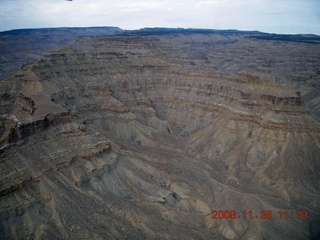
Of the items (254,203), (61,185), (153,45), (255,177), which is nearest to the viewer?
(61,185)

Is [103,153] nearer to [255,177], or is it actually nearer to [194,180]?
[194,180]

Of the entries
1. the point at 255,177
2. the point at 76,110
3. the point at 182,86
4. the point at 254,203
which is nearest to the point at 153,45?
the point at 182,86
